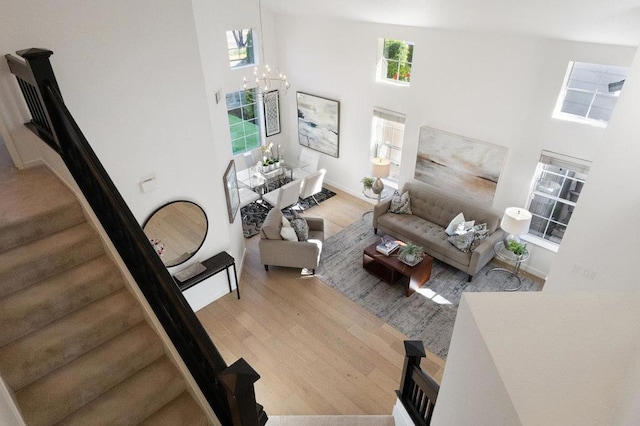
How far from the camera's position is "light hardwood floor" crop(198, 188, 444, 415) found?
433cm

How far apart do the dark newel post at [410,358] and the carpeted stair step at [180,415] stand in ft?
6.01

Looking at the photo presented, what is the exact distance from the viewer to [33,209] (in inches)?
97.6

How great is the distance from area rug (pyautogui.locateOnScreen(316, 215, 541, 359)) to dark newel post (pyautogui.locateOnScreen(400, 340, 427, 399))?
1460 millimetres

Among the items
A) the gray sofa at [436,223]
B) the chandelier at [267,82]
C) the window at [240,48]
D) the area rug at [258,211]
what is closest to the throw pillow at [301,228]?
the area rug at [258,211]

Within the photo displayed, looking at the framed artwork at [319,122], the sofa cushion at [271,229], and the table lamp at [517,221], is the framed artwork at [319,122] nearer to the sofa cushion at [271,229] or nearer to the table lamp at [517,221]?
the sofa cushion at [271,229]

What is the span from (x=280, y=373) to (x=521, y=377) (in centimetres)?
369

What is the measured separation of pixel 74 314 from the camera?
7.36 ft

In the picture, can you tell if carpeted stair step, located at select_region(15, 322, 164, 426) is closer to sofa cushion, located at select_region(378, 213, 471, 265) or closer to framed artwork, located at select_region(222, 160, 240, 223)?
framed artwork, located at select_region(222, 160, 240, 223)

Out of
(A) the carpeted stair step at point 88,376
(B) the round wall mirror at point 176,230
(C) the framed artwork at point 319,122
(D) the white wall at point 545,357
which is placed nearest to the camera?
(D) the white wall at point 545,357

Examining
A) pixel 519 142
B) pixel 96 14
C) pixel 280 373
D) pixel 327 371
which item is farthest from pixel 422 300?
pixel 96 14

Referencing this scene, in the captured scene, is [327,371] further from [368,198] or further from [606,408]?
[368,198]

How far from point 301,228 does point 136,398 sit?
4046 millimetres

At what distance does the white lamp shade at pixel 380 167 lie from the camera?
275 inches

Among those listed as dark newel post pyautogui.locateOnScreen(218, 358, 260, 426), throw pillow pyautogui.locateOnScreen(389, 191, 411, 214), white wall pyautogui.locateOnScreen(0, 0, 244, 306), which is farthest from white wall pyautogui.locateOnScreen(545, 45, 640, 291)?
white wall pyautogui.locateOnScreen(0, 0, 244, 306)
